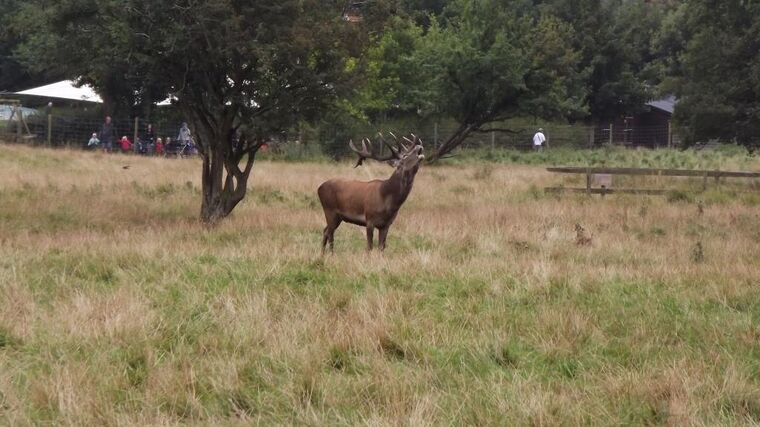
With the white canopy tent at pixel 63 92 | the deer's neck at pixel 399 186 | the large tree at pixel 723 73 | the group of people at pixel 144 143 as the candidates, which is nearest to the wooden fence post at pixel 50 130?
the group of people at pixel 144 143

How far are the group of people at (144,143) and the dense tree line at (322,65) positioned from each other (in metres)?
1.88

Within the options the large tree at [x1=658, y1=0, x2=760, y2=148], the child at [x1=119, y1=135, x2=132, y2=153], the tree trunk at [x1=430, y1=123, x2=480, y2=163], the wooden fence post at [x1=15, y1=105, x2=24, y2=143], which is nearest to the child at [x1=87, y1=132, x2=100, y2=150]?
the child at [x1=119, y1=135, x2=132, y2=153]

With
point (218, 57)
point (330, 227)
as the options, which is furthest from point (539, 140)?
point (330, 227)

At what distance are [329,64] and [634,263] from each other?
755 cm

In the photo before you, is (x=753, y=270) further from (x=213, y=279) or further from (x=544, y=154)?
(x=544, y=154)

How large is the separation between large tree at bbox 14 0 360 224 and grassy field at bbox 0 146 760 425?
2.15m

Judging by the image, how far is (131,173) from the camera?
965 inches

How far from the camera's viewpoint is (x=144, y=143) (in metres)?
36.8

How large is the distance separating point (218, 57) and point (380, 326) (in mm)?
9406

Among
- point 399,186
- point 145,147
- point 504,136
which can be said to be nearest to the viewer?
point 399,186

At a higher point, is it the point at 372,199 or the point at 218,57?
the point at 218,57

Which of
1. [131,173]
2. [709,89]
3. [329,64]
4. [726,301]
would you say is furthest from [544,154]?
[726,301]

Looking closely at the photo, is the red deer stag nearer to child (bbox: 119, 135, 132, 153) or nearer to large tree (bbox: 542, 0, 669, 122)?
child (bbox: 119, 135, 132, 153)

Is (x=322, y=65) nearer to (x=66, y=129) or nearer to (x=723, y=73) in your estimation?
(x=723, y=73)
